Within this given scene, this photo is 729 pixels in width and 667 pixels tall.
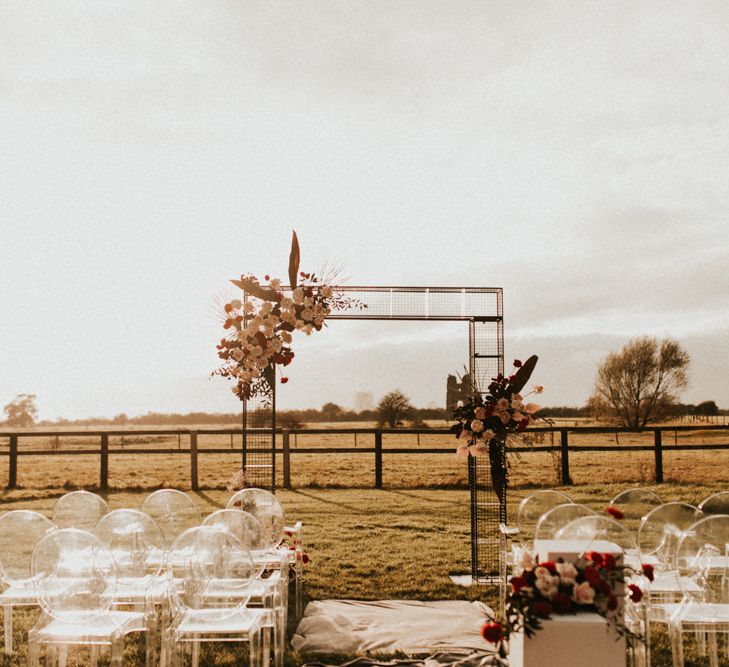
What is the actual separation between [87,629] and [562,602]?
89.7 inches

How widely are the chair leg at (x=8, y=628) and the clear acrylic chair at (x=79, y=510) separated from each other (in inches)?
41.9

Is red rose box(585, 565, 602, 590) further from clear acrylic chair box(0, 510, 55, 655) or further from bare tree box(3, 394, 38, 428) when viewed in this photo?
bare tree box(3, 394, 38, 428)

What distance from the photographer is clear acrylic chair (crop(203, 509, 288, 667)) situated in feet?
15.8

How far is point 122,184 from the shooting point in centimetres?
804

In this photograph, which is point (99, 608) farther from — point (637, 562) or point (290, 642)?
point (637, 562)

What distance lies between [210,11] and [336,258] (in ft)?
7.33

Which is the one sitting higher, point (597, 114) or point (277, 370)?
point (597, 114)

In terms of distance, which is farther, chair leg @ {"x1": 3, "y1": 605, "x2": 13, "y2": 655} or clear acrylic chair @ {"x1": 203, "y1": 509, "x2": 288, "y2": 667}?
chair leg @ {"x1": 3, "y1": 605, "x2": 13, "y2": 655}

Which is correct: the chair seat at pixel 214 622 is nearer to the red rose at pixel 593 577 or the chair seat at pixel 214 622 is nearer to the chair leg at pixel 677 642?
the red rose at pixel 593 577

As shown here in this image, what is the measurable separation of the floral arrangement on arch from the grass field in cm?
196

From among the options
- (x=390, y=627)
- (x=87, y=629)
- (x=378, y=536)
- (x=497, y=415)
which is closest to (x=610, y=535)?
(x=390, y=627)

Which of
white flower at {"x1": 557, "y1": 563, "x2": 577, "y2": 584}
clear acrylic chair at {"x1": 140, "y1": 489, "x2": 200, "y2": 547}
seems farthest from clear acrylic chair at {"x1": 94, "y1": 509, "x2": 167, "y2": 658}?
white flower at {"x1": 557, "y1": 563, "x2": 577, "y2": 584}

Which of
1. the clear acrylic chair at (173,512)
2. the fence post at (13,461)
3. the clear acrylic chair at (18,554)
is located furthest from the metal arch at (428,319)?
the fence post at (13,461)

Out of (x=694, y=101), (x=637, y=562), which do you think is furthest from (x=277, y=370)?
(x=694, y=101)
